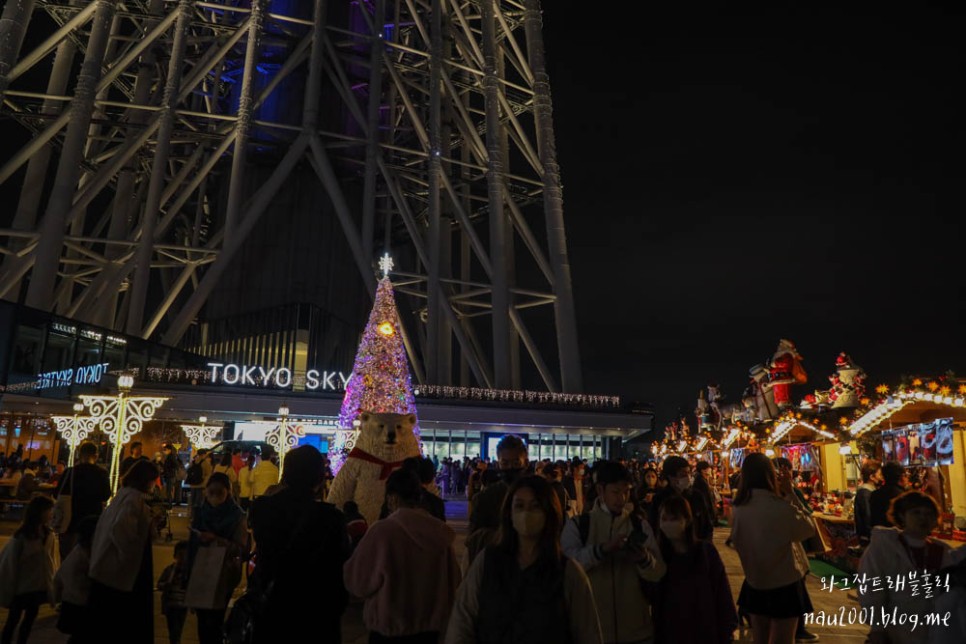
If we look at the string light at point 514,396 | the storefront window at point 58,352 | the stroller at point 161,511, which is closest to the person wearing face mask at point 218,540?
the stroller at point 161,511

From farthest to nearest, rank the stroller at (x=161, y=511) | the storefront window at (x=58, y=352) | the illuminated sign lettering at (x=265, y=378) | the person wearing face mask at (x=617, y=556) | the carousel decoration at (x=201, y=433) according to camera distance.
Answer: the illuminated sign lettering at (x=265, y=378) < the carousel decoration at (x=201, y=433) < the storefront window at (x=58, y=352) < the stroller at (x=161, y=511) < the person wearing face mask at (x=617, y=556)

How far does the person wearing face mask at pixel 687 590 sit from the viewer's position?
384cm

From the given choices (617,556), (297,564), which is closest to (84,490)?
(297,564)

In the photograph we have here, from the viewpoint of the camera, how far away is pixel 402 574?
3.39 meters

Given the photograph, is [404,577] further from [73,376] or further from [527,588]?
[73,376]

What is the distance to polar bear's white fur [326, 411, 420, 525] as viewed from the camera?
892 cm

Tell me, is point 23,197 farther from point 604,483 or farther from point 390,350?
point 604,483

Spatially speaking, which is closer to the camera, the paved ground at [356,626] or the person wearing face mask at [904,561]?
the person wearing face mask at [904,561]

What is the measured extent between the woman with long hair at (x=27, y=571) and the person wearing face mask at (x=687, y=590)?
191 inches

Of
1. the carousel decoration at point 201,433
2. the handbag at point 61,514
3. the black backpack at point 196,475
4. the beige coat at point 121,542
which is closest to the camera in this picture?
the beige coat at point 121,542

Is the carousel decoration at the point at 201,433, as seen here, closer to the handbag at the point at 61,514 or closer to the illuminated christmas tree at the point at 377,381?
the illuminated christmas tree at the point at 377,381

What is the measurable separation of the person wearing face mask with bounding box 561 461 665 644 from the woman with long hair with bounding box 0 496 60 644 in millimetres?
4521

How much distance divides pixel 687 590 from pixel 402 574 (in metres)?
1.66

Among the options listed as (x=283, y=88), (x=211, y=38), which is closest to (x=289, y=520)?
(x=211, y=38)
